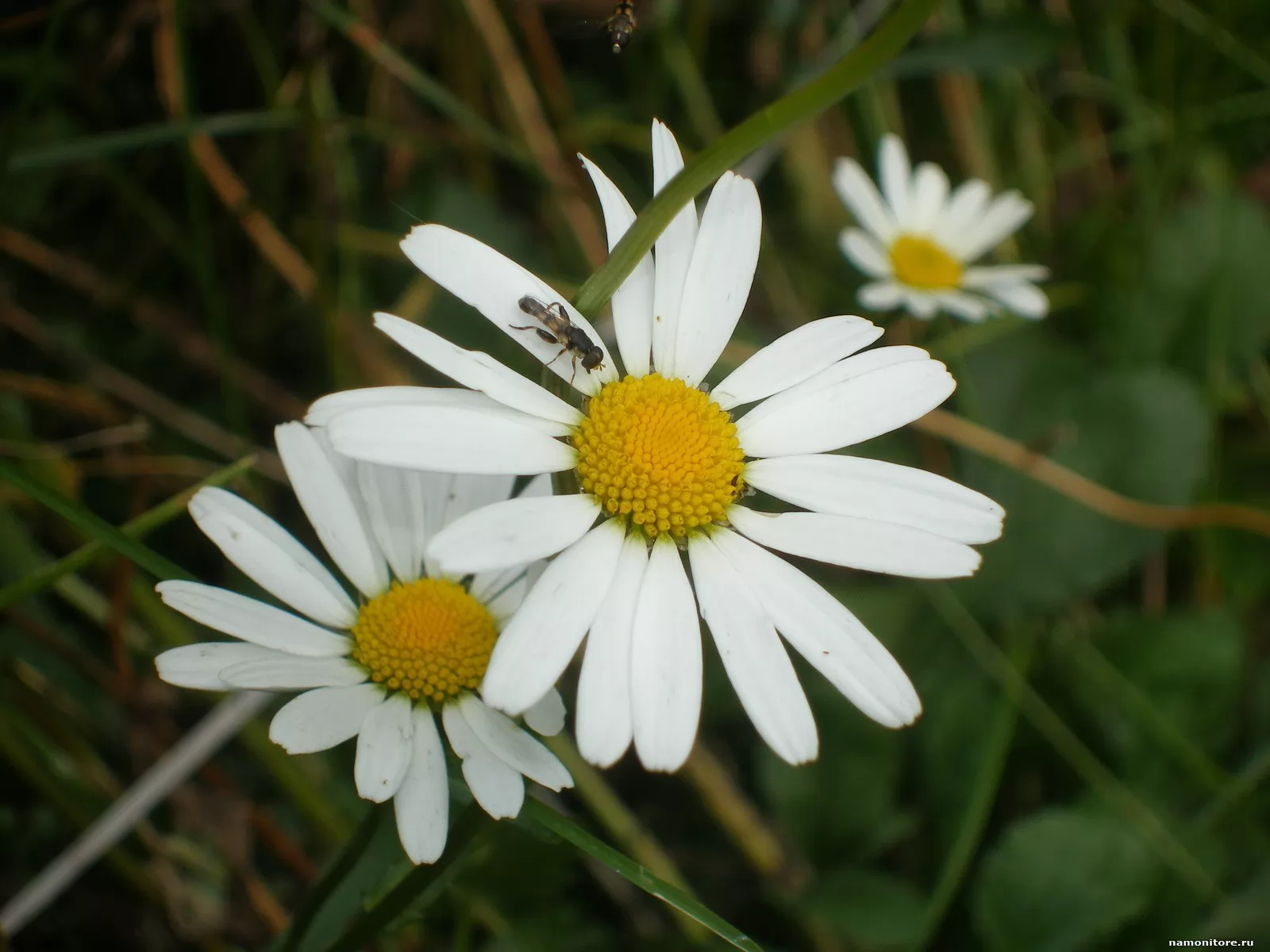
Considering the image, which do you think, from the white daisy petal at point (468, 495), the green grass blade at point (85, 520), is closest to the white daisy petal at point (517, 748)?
the white daisy petal at point (468, 495)

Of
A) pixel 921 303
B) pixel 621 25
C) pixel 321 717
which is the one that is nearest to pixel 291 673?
pixel 321 717

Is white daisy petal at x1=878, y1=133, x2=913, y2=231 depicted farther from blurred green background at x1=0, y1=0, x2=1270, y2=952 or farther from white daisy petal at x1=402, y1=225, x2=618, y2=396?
white daisy petal at x1=402, y1=225, x2=618, y2=396

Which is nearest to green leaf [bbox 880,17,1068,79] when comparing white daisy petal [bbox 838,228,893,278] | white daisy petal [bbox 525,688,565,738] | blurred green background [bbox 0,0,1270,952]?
blurred green background [bbox 0,0,1270,952]

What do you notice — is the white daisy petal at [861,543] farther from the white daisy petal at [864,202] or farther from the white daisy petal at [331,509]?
the white daisy petal at [864,202]

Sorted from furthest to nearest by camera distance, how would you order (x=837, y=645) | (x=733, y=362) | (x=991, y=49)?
(x=991, y=49), (x=733, y=362), (x=837, y=645)

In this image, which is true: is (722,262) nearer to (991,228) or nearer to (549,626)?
(549,626)

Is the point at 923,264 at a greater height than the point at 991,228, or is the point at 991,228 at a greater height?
the point at 991,228
